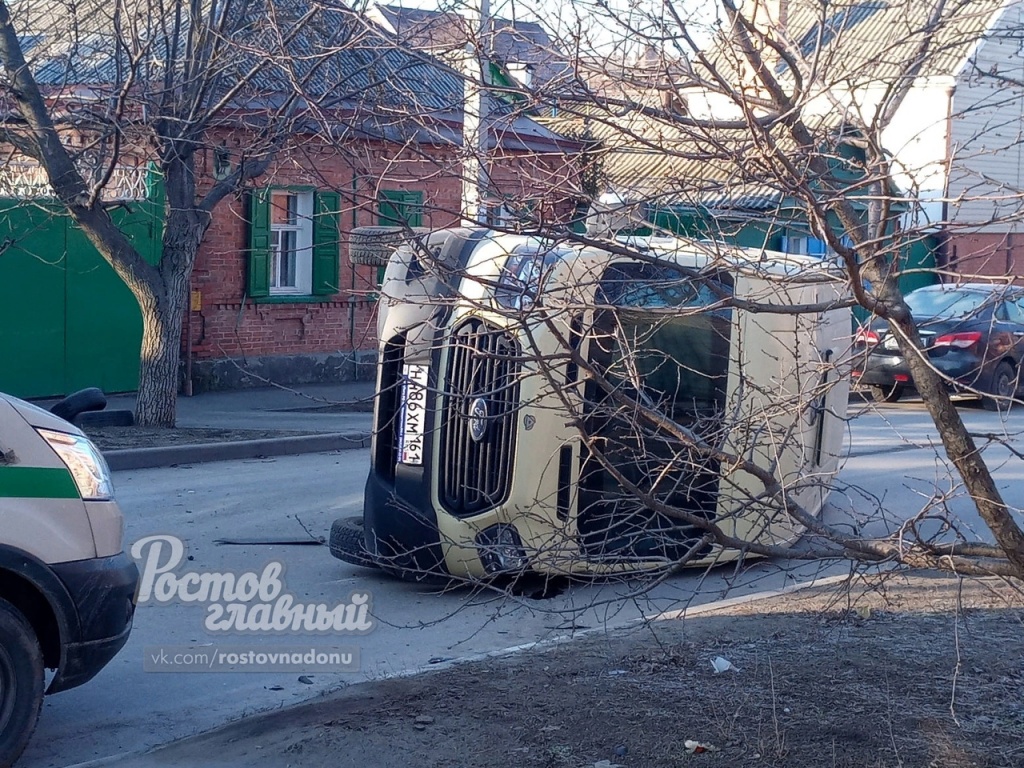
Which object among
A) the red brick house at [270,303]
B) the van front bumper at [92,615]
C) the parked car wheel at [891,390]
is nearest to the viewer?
the van front bumper at [92,615]

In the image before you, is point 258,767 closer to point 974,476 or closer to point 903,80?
point 974,476

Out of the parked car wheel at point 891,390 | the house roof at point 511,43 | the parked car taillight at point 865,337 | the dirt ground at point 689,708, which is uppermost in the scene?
the house roof at point 511,43

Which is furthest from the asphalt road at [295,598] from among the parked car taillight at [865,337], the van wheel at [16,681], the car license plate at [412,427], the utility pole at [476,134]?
the utility pole at [476,134]

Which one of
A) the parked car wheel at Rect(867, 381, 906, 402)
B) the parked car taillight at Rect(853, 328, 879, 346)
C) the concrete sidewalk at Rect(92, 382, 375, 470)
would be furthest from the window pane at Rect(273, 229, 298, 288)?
the parked car taillight at Rect(853, 328, 879, 346)

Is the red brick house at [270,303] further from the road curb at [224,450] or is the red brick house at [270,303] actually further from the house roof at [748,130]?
the house roof at [748,130]

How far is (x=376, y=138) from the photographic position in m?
5.33

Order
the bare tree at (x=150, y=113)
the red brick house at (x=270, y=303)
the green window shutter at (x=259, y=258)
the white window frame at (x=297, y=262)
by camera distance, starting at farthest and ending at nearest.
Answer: the white window frame at (x=297, y=262) → the green window shutter at (x=259, y=258) → the red brick house at (x=270, y=303) → the bare tree at (x=150, y=113)

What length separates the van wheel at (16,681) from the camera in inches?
174

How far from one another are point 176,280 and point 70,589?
8516 mm

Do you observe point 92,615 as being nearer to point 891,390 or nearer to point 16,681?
point 16,681

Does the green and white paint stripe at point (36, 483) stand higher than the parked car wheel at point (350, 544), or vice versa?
the green and white paint stripe at point (36, 483)

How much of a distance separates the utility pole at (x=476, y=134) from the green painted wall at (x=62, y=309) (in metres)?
10.9

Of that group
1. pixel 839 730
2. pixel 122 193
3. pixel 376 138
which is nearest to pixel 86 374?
pixel 122 193

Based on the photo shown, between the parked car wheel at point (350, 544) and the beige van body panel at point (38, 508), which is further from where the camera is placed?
the parked car wheel at point (350, 544)
